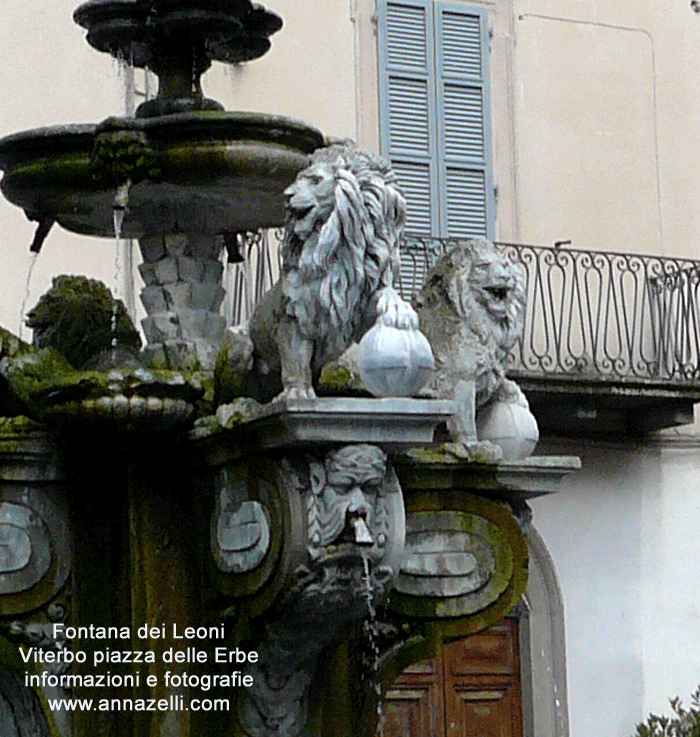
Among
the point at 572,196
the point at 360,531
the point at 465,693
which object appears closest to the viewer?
the point at 360,531

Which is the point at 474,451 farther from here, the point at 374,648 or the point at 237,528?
the point at 237,528

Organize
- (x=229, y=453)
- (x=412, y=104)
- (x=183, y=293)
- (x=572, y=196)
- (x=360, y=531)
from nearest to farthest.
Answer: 1. (x=360, y=531)
2. (x=229, y=453)
3. (x=183, y=293)
4. (x=412, y=104)
5. (x=572, y=196)

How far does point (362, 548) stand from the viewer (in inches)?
313

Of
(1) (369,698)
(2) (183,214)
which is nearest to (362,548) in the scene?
(1) (369,698)

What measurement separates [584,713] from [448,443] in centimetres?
855

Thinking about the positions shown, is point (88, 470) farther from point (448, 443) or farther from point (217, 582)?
point (448, 443)

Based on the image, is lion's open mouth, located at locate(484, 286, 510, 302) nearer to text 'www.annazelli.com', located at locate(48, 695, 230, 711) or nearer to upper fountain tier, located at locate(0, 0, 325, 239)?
upper fountain tier, located at locate(0, 0, 325, 239)

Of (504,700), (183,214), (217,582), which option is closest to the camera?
(217,582)

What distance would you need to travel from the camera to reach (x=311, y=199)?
806cm

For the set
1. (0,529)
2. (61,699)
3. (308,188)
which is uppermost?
(308,188)

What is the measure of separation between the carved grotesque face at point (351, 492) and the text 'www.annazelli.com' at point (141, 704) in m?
1.06

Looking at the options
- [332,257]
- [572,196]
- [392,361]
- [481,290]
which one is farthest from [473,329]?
[572,196]

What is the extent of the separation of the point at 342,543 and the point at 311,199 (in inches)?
44.3

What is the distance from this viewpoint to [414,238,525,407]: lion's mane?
359 inches
